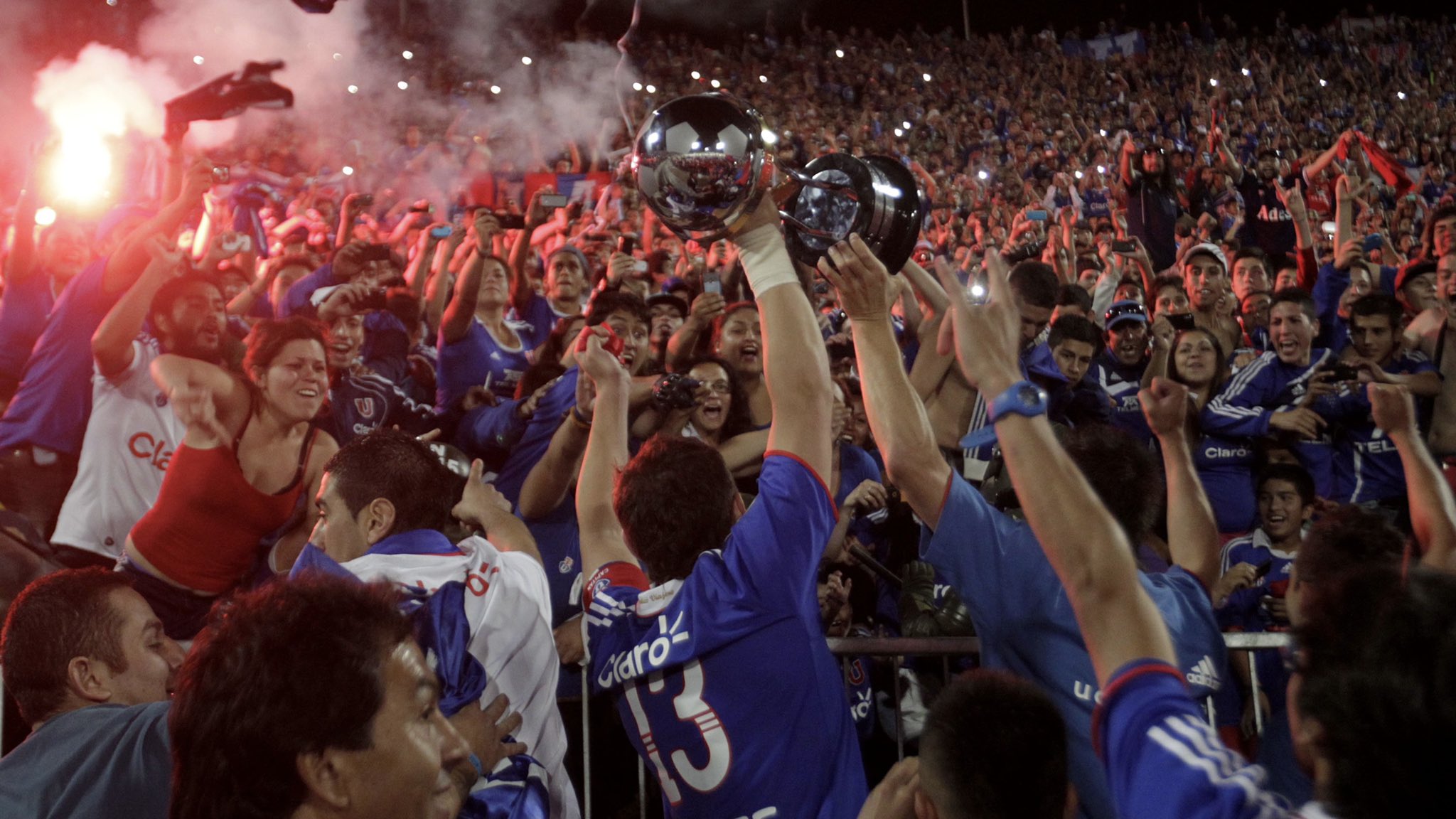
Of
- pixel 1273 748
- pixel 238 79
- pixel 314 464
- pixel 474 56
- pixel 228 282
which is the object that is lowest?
pixel 1273 748

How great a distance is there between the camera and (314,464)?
393 centimetres

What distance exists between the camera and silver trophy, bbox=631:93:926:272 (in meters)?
2.49

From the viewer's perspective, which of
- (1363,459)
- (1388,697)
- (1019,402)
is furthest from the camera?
(1363,459)

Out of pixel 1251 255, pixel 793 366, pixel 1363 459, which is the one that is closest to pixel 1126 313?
pixel 1363 459

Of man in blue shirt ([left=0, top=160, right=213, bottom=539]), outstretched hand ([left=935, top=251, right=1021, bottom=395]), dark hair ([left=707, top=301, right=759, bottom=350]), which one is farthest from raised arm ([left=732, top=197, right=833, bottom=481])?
man in blue shirt ([left=0, top=160, right=213, bottom=539])

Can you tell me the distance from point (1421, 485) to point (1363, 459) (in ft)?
7.18

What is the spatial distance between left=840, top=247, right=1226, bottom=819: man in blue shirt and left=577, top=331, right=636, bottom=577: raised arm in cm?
82

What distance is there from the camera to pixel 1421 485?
282cm

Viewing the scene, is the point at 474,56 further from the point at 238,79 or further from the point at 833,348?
the point at 833,348

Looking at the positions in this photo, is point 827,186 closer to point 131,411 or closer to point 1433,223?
point 131,411

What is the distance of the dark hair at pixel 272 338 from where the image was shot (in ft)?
12.8

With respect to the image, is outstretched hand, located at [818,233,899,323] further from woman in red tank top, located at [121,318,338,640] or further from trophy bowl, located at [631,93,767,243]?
woman in red tank top, located at [121,318,338,640]

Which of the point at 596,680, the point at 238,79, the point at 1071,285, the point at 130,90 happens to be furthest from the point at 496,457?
the point at 130,90

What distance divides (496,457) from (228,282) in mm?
2582
